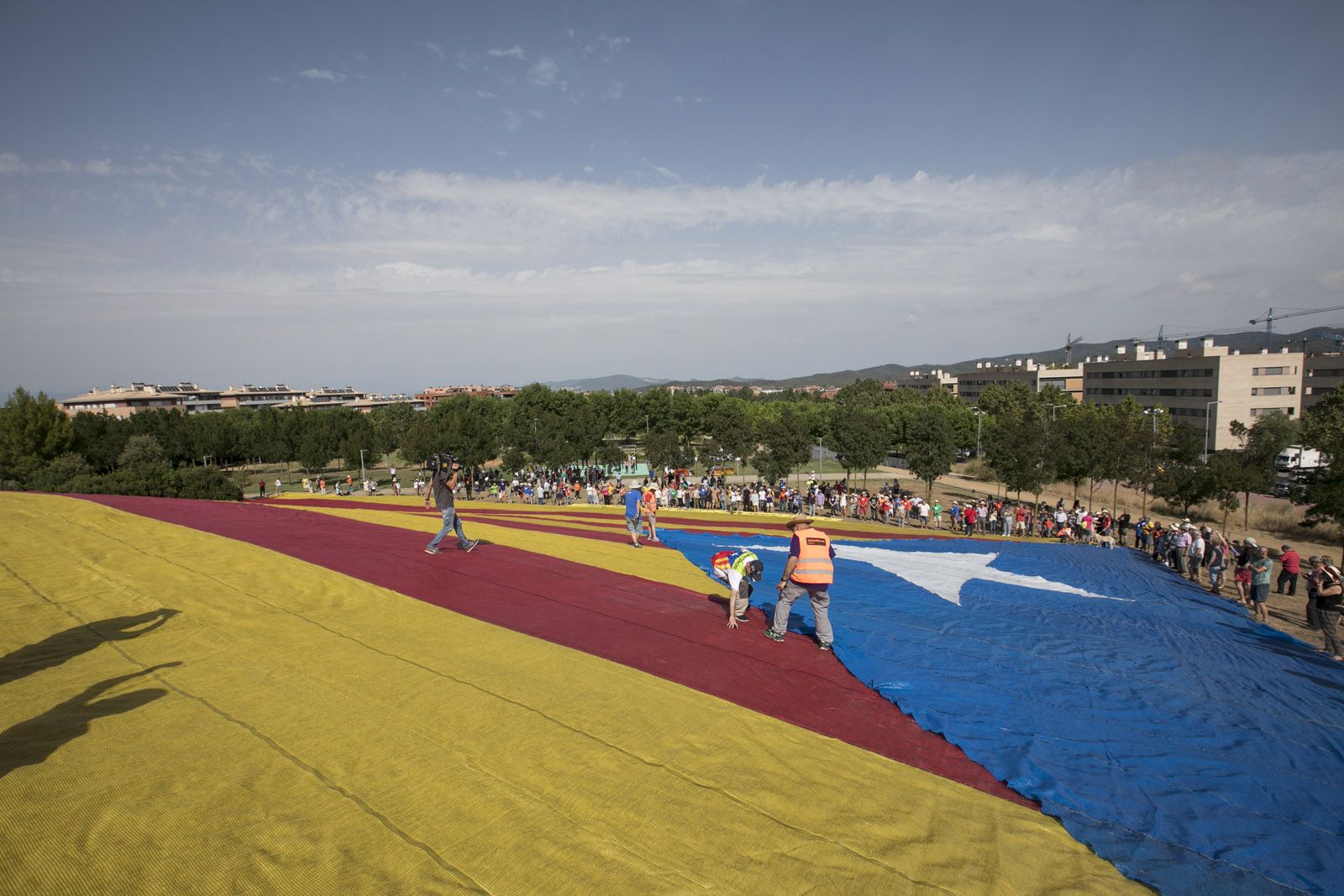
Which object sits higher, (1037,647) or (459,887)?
(459,887)

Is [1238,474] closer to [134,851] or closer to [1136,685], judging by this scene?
[1136,685]

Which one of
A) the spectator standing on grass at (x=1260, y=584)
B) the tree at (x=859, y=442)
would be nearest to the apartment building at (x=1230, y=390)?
the tree at (x=859, y=442)

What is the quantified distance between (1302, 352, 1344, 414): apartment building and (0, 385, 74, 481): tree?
127 m

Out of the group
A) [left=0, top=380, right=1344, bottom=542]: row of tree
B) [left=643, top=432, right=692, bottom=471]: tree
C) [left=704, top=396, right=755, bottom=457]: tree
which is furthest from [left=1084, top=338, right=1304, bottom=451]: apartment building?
[left=643, top=432, right=692, bottom=471]: tree

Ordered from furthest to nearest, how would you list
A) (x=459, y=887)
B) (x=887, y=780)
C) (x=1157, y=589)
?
(x=1157, y=589) < (x=887, y=780) < (x=459, y=887)

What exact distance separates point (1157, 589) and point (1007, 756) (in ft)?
35.5

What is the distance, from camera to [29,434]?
4622cm

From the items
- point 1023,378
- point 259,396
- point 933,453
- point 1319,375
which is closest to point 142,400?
point 259,396

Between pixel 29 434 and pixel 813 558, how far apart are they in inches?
2361

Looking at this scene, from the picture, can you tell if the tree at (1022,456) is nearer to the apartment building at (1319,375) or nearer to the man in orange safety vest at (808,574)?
the man in orange safety vest at (808,574)

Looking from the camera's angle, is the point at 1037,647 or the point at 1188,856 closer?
the point at 1188,856

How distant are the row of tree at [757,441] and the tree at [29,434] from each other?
9 cm

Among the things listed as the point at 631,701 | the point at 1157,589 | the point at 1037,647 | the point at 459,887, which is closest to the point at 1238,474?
the point at 1157,589

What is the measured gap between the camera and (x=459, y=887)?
11.8 ft
